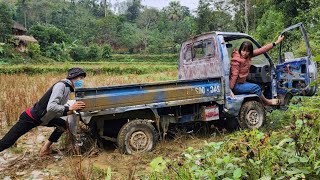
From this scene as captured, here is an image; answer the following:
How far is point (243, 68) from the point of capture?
5891 millimetres

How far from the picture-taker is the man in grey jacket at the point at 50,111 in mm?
4711

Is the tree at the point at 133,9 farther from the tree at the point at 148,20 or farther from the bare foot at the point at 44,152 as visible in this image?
the bare foot at the point at 44,152

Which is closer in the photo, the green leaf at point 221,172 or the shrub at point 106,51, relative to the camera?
the green leaf at point 221,172

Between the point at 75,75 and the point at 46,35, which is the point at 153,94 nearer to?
the point at 75,75

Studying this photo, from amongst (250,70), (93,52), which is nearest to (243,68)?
(250,70)

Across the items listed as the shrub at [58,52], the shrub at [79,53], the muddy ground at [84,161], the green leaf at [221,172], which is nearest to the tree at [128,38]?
the shrub at [79,53]

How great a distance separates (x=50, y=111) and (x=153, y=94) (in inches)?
60.9

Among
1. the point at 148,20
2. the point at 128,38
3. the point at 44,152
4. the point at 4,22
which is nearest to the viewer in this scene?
the point at 44,152

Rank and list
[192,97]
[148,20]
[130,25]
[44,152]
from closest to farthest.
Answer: [44,152] < [192,97] < [130,25] < [148,20]

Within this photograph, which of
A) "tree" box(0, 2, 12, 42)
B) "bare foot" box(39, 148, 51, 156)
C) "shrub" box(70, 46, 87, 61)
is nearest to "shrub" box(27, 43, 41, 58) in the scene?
"tree" box(0, 2, 12, 42)

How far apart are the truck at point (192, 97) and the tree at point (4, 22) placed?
3796 cm

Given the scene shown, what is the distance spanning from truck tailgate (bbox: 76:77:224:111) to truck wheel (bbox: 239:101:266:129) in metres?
0.51

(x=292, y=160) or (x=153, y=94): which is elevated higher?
(x=153, y=94)

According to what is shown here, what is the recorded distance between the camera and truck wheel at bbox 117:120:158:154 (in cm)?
491
